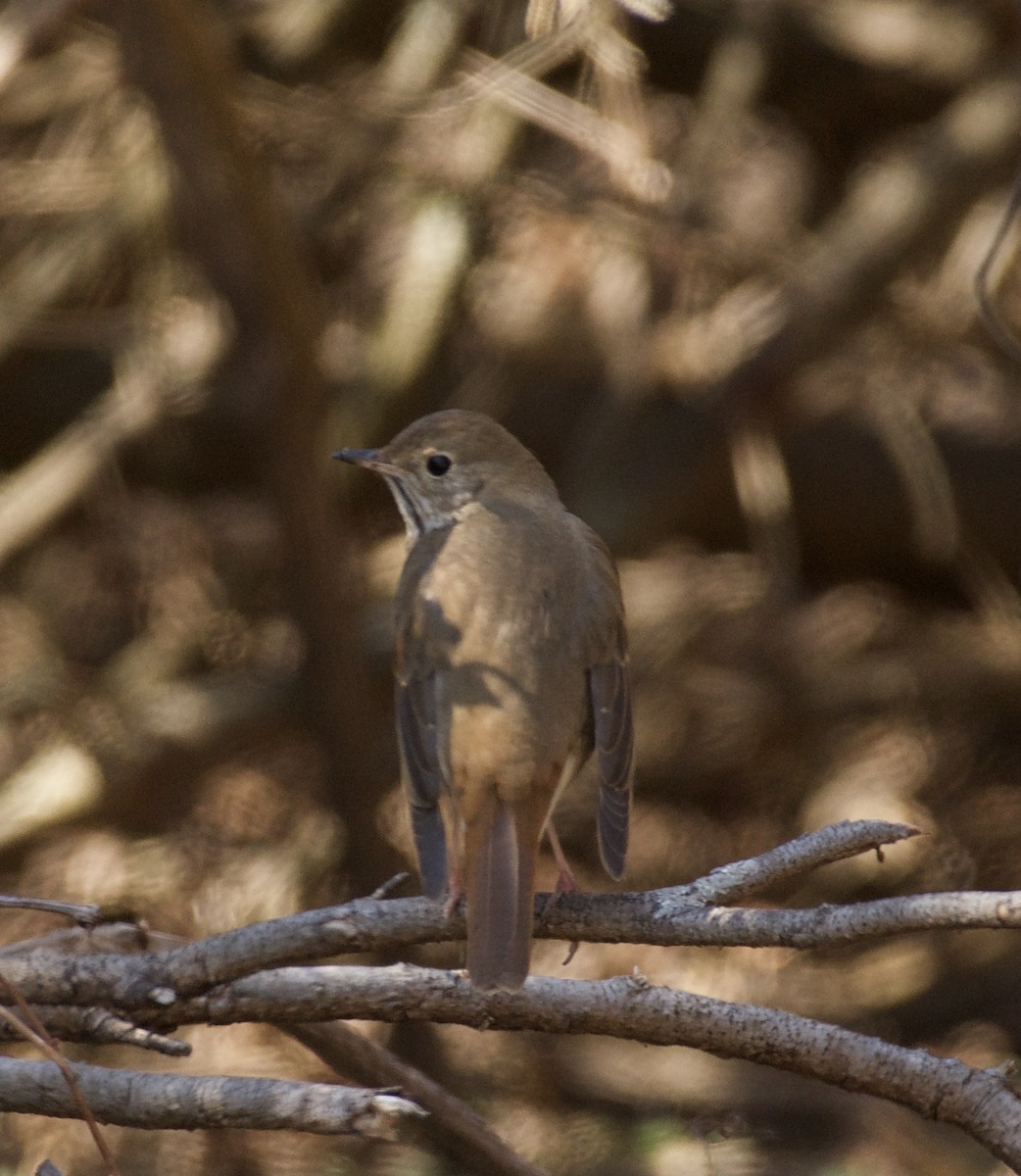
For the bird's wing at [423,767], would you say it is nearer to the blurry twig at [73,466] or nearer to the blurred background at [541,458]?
the blurred background at [541,458]

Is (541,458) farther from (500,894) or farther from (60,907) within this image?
(60,907)

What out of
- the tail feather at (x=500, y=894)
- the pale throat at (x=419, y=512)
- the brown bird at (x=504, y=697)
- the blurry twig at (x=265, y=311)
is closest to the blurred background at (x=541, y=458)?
the blurry twig at (x=265, y=311)

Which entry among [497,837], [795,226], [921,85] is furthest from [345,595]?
[921,85]

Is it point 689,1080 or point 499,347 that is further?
point 499,347

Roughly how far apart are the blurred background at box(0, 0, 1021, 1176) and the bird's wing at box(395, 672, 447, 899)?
2.00 metres

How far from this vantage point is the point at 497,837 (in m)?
3.22

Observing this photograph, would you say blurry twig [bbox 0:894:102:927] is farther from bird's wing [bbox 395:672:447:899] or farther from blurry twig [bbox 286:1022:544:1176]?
bird's wing [bbox 395:672:447:899]

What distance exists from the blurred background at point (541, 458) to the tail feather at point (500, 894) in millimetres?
2203

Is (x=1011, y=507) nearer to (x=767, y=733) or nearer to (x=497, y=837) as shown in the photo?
(x=767, y=733)

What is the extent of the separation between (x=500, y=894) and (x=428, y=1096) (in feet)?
1.25

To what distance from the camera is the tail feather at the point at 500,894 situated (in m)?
2.86

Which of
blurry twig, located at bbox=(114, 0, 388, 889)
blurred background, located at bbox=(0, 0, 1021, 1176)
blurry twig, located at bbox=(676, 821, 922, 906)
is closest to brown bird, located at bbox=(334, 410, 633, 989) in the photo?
blurry twig, located at bbox=(676, 821, 922, 906)

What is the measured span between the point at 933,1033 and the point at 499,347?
10.5 ft

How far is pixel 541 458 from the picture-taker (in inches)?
280
